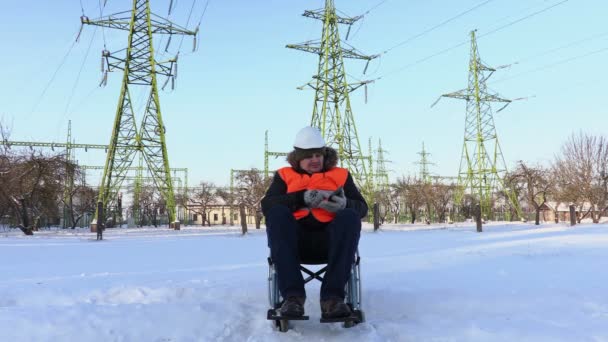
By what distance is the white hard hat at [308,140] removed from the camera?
3.28 meters

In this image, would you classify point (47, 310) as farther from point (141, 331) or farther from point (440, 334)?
point (440, 334)

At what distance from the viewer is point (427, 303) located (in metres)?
3.50

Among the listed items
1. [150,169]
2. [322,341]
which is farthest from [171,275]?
[150,169]

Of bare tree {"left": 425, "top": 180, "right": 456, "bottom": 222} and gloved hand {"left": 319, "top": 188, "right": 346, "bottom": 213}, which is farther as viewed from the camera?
bare tree {"left": 425, "top": 180, "right": 456, "bottom": 222}

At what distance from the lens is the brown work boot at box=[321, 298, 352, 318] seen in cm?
271

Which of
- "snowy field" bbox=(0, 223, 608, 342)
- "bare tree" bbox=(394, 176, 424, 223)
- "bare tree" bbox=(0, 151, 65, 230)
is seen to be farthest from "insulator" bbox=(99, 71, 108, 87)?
"bare tree" bbox=(394, 176, 424, 223)

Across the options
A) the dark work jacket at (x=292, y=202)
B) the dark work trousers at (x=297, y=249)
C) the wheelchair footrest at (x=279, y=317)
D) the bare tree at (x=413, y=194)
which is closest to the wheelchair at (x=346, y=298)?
the wheelchair footrest at (x=279, y=317)

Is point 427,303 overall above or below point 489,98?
below

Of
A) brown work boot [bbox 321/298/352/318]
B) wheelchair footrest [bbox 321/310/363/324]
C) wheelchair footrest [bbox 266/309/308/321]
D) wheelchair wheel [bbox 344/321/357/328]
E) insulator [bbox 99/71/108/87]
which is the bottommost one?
wheelchair wheel [bbox 344/321/357/328]

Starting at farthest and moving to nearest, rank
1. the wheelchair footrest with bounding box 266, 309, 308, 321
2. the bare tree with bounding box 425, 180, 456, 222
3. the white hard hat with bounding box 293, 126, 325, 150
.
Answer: the bare tree with bounding box 425, 180, 456, 222, the white hard hat with bounding box 293, 126, 325, 150, the wheelchair footrest with bounding box 266, 309, 308, 321

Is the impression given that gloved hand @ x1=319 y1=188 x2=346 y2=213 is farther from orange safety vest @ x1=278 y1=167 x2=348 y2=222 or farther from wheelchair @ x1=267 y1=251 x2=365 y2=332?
wheelchair @ x1=267 y1=251 x2=365 y2=332

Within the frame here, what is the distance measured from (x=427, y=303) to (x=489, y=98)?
36100 millimetres

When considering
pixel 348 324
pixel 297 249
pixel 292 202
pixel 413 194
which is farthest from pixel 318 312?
pixel 413 194

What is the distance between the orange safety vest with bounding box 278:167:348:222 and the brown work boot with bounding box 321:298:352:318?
0.55 m
